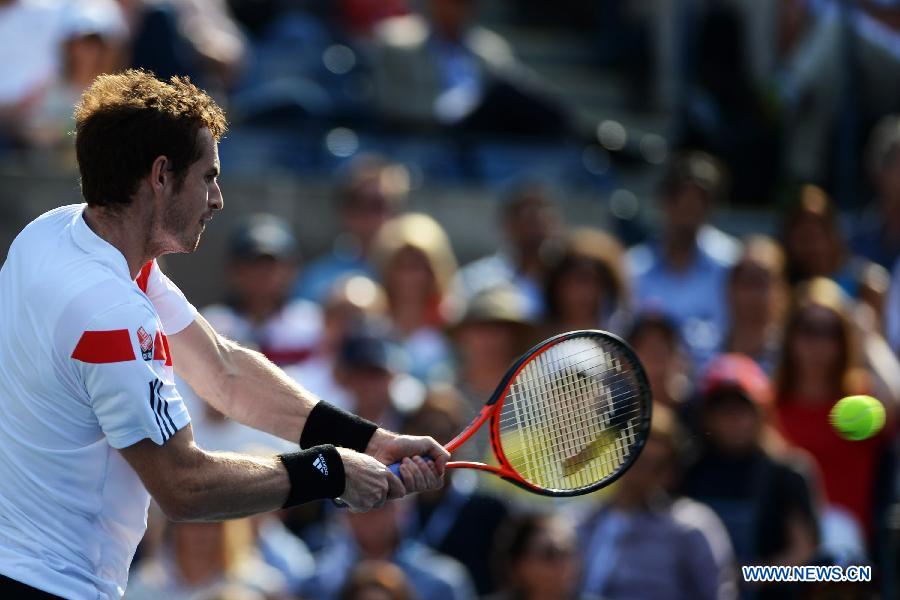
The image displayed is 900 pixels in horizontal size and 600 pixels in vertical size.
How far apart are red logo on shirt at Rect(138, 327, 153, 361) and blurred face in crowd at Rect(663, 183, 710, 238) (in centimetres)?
546

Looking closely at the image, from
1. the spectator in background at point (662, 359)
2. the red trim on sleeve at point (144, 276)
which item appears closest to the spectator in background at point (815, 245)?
the spectator in background at point (662, 359)

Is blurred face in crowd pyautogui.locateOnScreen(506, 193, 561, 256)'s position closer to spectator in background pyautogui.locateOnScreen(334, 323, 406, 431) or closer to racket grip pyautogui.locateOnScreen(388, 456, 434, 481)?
spectator in background pyautogui.locateOnScreen(334, 323, 406, 431)

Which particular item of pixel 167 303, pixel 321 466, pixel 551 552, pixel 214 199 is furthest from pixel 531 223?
pixel 321 466

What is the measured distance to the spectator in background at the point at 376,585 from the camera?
693 centimetres

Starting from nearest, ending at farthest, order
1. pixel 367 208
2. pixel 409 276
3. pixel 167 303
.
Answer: pixel 167 303, pixel 409 276, pixel 367 208

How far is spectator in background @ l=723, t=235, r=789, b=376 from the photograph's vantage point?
27.6 ft

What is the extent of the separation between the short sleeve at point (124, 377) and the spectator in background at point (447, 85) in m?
6.43

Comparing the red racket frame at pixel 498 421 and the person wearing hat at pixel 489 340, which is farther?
the person wearing hat at pixel 489 340

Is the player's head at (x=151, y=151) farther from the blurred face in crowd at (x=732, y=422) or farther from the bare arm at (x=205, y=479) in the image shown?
the blurred face in crowd at (x=732, y=422)

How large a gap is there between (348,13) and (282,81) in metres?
1.05

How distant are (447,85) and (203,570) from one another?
4310mm

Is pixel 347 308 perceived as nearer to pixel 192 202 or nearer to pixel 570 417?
pixel 570 417

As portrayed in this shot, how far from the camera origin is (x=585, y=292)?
8.45 m

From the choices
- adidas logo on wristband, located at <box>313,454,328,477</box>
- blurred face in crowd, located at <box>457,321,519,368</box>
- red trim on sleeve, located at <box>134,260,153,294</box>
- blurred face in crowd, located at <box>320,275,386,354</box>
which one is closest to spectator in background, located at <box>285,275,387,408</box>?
blurred face in crowd, located at <box>320,275,386,354</box>
